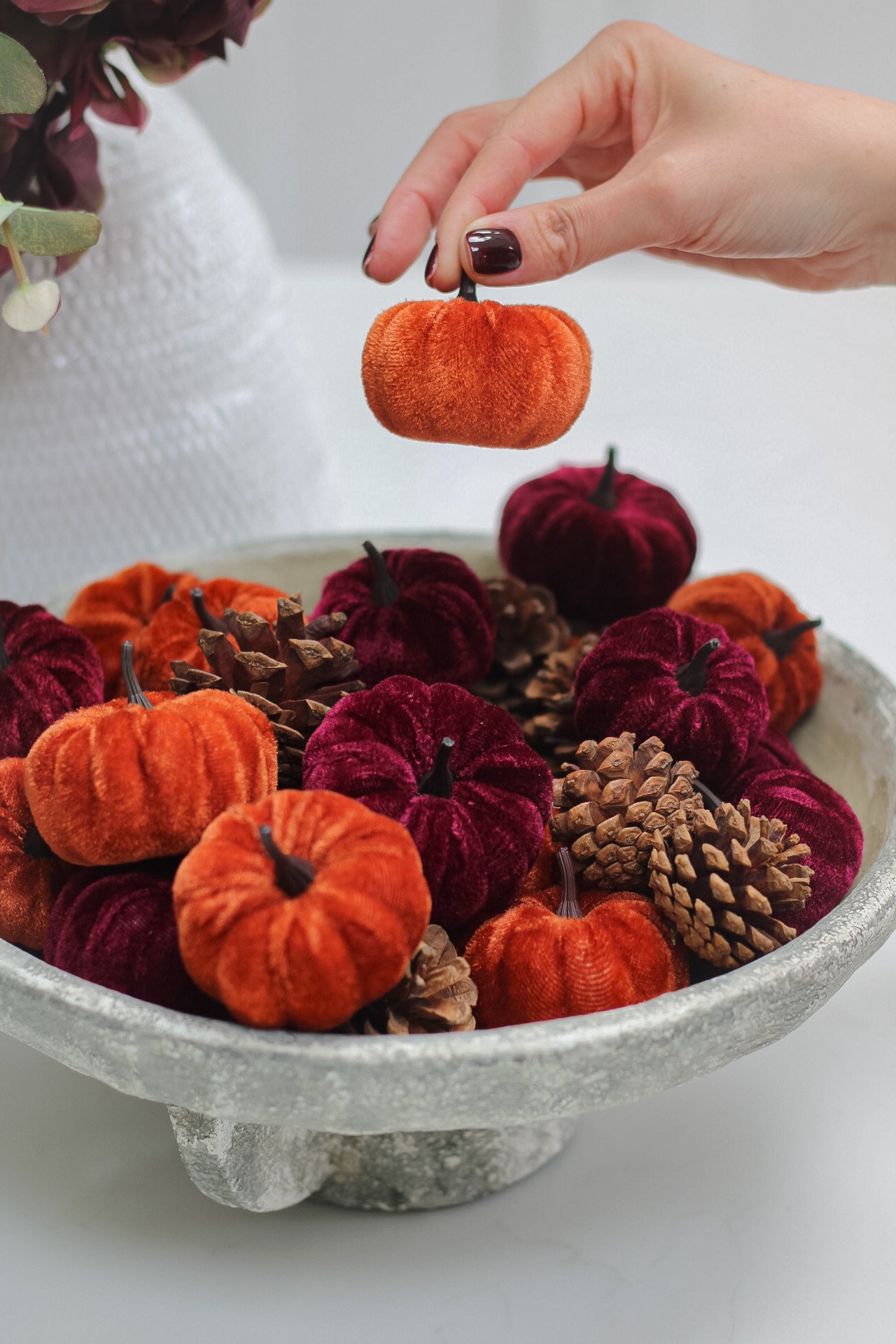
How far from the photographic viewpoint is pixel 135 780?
1.64 ft

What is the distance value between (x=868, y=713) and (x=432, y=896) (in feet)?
1.02

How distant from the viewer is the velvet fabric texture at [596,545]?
76 centimetres

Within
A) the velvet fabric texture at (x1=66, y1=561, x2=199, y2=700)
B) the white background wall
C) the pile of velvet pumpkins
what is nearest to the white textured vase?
the velvet fabric texture at (x1=66, y1=561, x2=199, y2=700)

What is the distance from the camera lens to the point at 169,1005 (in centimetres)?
50

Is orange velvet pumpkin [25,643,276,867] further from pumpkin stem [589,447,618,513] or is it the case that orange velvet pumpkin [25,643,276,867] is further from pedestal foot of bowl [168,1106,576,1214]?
pumpkin stem [589,447,618,513]

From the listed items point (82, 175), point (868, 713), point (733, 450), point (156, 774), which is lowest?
point (733, 450)

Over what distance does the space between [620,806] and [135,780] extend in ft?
0.68

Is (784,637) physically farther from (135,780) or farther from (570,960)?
(135,780)

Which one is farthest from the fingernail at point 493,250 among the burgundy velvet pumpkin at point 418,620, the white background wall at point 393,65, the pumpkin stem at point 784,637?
the white background wall at point 393,65

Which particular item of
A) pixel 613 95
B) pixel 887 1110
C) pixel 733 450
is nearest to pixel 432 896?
pixel 887 1110

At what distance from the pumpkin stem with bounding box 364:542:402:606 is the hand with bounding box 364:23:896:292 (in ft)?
0.45

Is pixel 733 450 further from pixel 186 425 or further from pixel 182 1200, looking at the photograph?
pixel 182 1200

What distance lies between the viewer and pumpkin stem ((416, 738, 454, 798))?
52cm

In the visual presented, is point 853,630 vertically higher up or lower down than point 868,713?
lower down
